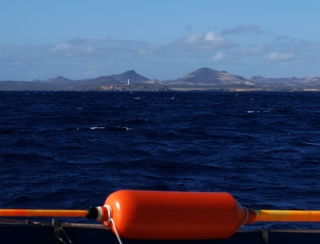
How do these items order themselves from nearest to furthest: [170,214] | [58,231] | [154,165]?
Answer: [170,214] → [58,231] → [154,165]

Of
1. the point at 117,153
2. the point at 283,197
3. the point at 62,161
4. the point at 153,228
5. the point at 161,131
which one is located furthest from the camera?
the point at 161,131

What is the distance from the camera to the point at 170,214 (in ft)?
15.4

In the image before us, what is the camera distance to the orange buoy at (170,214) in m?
4.61

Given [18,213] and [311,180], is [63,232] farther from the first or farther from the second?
[311,180]

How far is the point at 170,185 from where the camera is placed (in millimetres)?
19016

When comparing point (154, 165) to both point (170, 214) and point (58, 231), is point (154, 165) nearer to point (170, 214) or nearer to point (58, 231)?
point (58, 231)

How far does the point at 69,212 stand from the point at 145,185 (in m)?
14.1

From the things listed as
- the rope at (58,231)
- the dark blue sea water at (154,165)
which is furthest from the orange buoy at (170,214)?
the dark blue sea water at (154,165)

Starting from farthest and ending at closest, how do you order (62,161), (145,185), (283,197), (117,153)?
(117,153), (62,161), (145,185), (283,197)

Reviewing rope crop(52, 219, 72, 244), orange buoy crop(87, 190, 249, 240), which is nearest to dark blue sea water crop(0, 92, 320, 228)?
orange buoy crop(87, 190, 249, 240)

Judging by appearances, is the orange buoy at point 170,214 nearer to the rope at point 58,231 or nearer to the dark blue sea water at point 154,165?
the rope at point 58,231

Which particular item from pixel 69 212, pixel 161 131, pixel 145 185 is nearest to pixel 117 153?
pixel 145 185

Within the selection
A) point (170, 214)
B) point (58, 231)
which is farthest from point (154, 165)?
point (170, 214)

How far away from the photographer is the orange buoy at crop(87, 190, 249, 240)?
4.61 m
